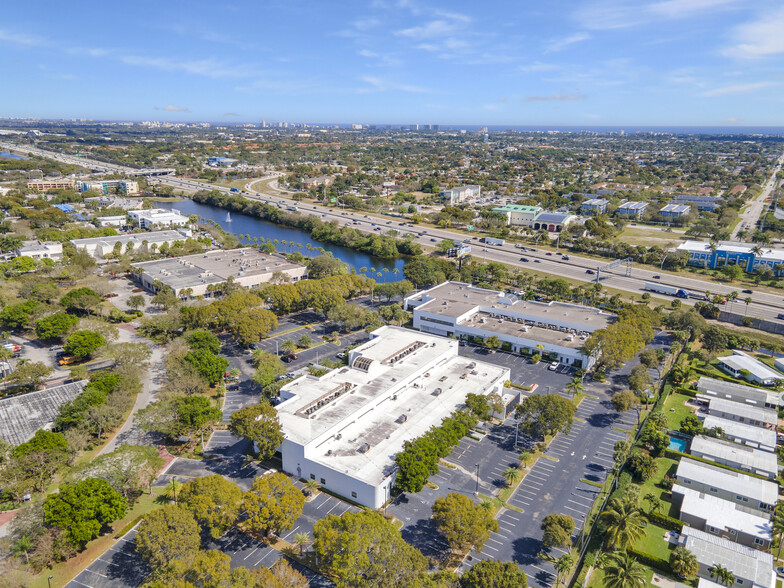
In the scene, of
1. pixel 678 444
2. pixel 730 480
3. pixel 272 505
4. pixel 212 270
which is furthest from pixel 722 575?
pixel 212 270

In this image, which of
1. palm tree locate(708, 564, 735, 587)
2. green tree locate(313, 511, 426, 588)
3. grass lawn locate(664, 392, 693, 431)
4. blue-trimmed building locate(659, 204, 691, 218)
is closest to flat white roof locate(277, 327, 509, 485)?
green tree locate(313, 511, 426, 588)

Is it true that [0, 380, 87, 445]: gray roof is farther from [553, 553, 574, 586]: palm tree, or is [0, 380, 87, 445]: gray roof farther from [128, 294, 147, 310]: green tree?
[553, 553, 574, 586]: palm tree

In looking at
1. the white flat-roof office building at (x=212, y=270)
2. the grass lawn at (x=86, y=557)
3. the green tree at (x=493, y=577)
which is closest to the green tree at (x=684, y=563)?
the green tree at (x=493, y=577)

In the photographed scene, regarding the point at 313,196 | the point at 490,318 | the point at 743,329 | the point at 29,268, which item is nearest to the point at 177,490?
the point at 490,318

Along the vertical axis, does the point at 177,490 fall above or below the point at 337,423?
below

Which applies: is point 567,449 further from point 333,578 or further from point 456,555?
point 333,578

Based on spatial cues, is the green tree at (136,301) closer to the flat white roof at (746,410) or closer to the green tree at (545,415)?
the green tree at (545,415)
